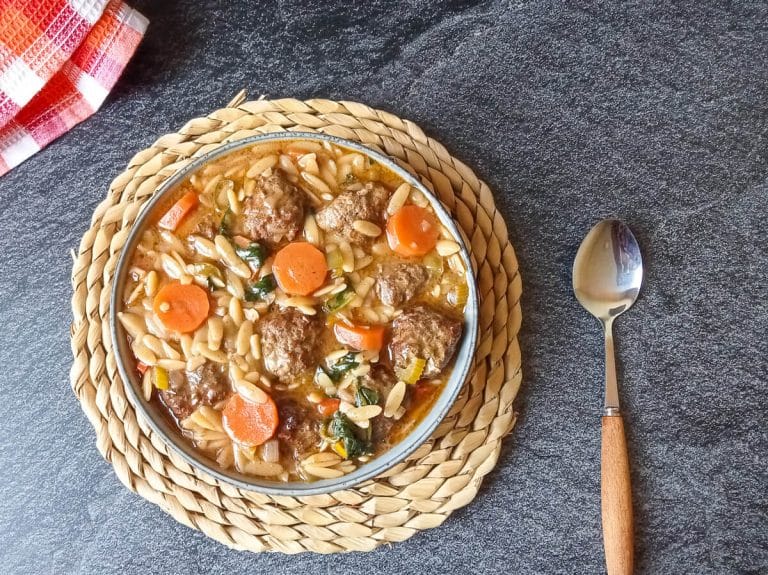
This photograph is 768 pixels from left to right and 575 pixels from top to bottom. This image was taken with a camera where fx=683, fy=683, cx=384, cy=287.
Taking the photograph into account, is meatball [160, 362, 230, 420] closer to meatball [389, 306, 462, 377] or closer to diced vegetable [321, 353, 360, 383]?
diced vegetable [321, 353, 360, 383]

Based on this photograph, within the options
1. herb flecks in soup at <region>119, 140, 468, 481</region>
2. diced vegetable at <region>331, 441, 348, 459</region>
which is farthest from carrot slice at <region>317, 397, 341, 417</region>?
diced vegetable at <region>331, 441, 348, 459</region>

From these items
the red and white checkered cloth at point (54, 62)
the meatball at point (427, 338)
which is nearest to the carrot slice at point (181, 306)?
the meatball at point (427, 338)

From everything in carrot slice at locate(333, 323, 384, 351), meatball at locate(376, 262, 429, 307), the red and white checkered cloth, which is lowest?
carrot slice at locate(333, 323, 384, 351)

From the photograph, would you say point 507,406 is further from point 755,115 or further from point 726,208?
point 755,115

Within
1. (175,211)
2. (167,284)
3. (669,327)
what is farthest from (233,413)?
(669,327)

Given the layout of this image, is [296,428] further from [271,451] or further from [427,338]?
[427,338]

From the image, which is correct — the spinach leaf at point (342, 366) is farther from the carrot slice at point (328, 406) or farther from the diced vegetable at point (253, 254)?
the diced vegetable at point (253, 254)

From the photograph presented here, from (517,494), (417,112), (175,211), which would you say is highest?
(175,211)
